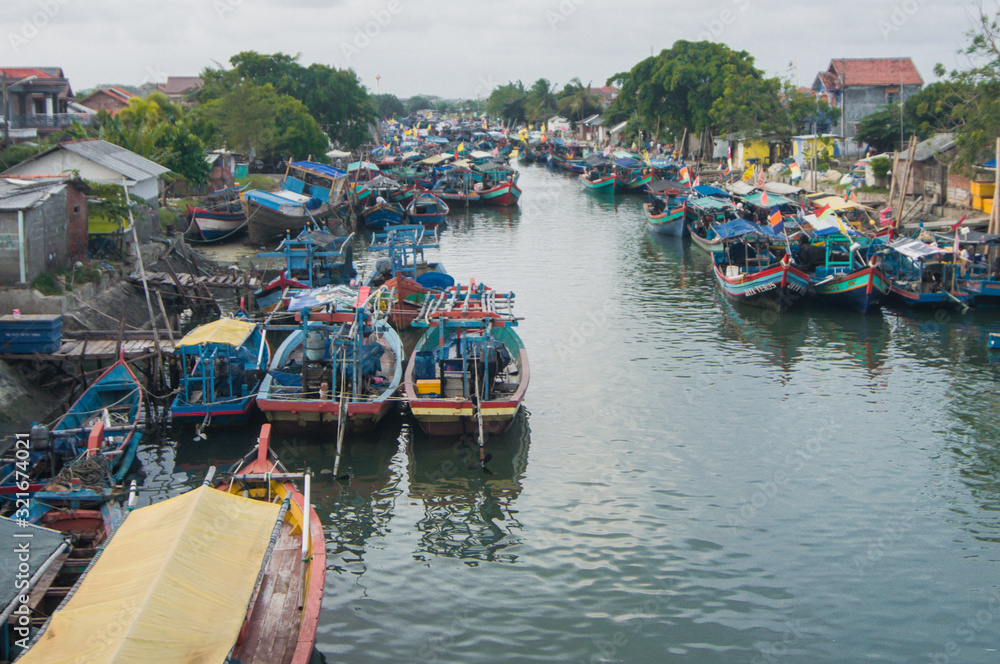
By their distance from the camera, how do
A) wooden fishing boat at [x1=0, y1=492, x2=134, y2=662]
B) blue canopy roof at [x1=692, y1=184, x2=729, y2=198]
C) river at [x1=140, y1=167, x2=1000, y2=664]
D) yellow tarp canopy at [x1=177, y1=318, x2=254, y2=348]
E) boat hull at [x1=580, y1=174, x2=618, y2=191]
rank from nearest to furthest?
wooden fishing boat at [x1=0, y1=492, x2=134, y2=662], river at [x1=140, y1=167, x2=1000, y2=664], yellow tarp canopy at [x1=177, y1=318, x2=254, y2=348], blue canopy roof at [x1=692, y1=184, x2=729, y2=198], boat hull at [x1=580, y1=174, x2=618, y2=191]

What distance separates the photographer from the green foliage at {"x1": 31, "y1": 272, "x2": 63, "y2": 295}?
18328 millimetres

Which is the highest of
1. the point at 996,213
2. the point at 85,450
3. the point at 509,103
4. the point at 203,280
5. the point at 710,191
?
the point at 509,103

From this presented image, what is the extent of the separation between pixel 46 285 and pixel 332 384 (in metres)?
8.05

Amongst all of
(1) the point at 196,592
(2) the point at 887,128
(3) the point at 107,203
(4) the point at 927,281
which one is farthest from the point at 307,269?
(2) the point at 887,128

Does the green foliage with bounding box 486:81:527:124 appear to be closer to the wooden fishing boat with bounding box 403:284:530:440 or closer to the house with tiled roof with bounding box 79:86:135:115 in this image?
the house with tiled roof with bounding box 79:86:135:115

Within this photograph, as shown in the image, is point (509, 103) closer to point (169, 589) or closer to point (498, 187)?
point (498, 187)

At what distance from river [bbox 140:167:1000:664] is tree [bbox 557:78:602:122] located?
77832mm

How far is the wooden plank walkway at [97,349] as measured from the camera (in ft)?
52.3

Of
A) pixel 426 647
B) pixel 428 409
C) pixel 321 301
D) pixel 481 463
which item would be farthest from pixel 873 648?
pixel 321 301

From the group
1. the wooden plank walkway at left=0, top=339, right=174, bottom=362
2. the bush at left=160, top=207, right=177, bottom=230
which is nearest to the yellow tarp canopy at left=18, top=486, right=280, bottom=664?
the wooden plank walkway at left=0, top=339, right=174, bottom=362

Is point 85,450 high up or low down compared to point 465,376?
down

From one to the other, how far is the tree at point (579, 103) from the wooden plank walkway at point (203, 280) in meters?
76.9

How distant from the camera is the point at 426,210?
4184 centimetres

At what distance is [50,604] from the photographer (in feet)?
29.0
